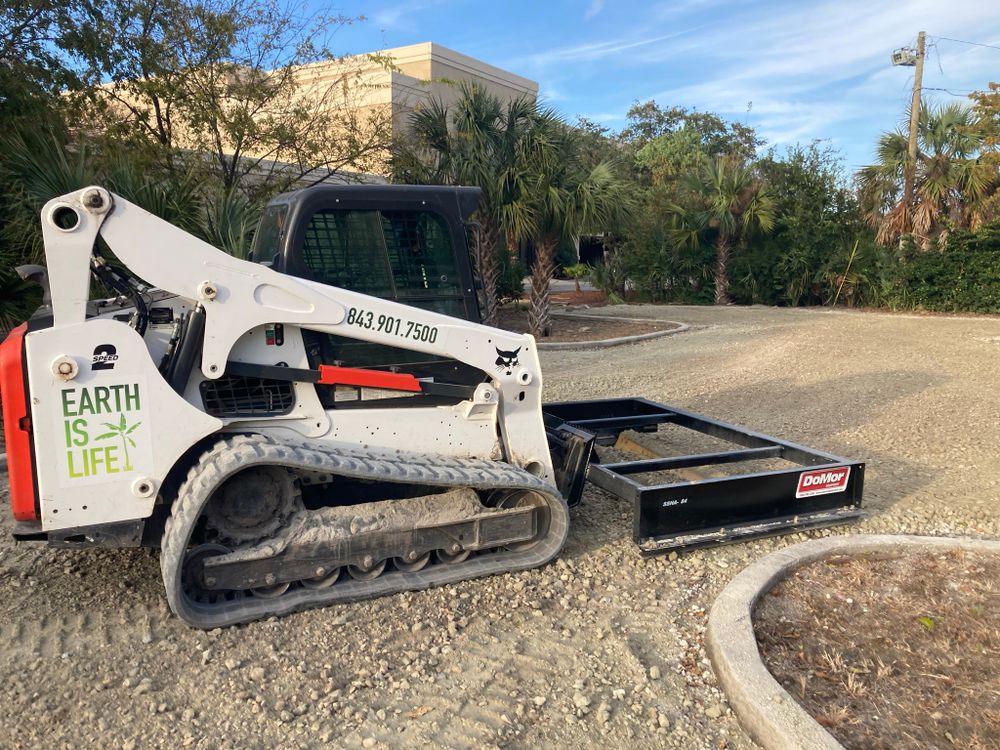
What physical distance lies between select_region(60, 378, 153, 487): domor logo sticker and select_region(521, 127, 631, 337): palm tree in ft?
36.0

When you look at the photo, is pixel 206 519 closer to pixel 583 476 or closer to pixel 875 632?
pixel 583 476

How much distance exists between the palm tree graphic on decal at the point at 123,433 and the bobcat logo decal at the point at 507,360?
1812mm

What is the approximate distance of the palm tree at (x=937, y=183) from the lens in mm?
20656

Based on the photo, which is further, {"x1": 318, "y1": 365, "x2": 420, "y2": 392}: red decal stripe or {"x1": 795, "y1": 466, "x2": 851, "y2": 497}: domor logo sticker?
{"x1": 795, "y1": 466, "x2": 851, "y2": 497}: domor logo sticker

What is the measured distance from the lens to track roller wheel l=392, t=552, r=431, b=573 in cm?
416

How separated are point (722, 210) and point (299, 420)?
67.7 feet

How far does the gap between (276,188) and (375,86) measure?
10.6 feet

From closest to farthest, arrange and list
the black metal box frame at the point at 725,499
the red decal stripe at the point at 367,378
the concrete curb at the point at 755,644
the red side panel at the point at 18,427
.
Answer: the concrete curb at the point at 755,644
the red side panel at the point at 18,427
the red decal stripe at the point at 367,378
the black metal box frame at the point at 725,499

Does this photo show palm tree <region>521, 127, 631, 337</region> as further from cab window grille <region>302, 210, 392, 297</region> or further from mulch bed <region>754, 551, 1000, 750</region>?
mulch bed <region>754, 551, 1000, 750</region>

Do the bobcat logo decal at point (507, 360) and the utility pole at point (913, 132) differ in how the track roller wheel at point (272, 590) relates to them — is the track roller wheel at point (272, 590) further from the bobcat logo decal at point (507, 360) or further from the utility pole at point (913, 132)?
the utility pole at point (913, 132)

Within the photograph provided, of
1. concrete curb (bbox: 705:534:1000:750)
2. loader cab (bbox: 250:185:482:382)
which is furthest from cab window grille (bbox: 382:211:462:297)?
concrete curb (bbox: 705:534:1000:750)

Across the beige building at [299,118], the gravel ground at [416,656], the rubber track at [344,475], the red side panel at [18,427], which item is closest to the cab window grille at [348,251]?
the rubber track at [344,475]

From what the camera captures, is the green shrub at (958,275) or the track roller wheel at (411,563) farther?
the green shrub at (958,275)

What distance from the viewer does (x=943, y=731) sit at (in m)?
2.97
